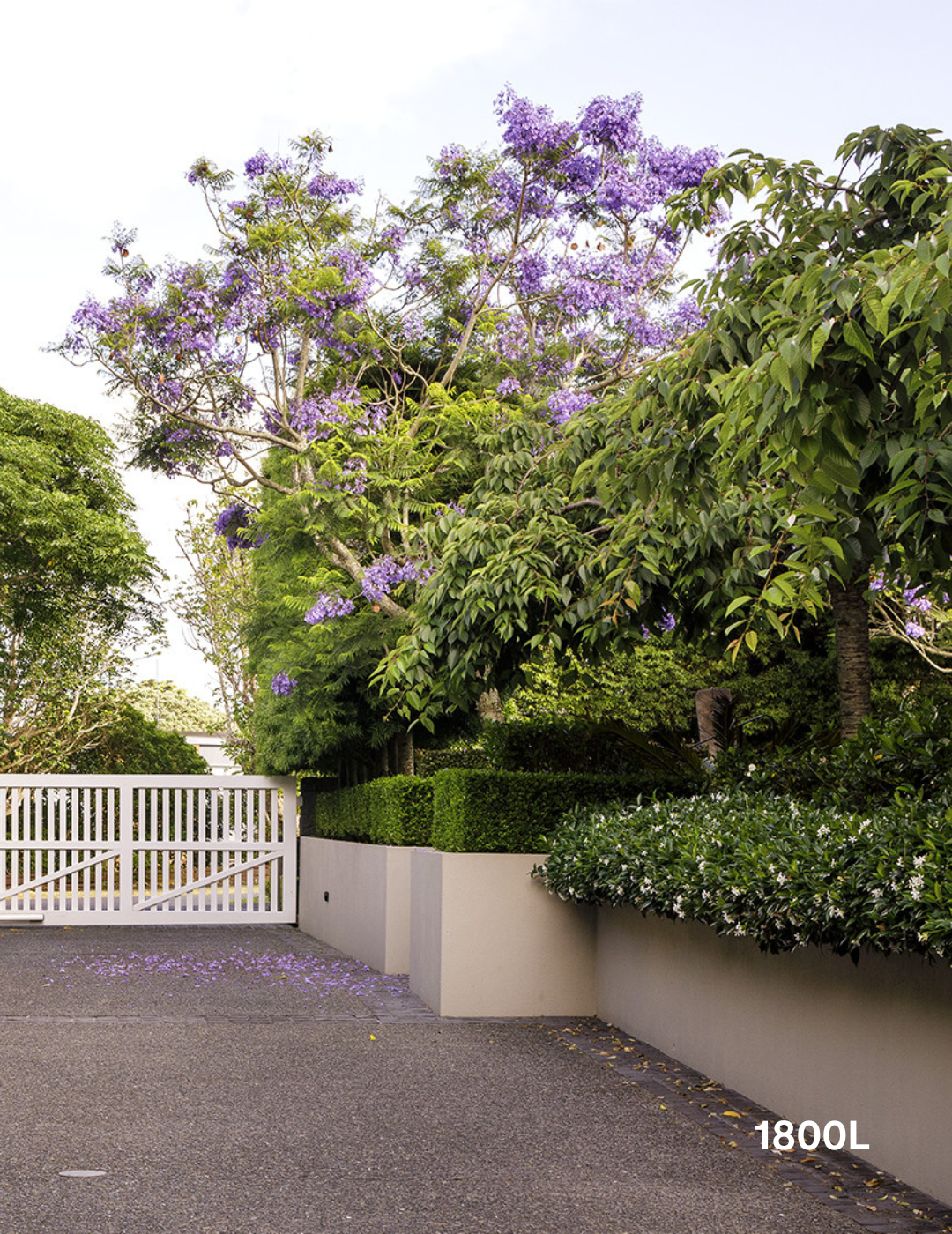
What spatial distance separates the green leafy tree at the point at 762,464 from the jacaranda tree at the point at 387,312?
12.5 ft

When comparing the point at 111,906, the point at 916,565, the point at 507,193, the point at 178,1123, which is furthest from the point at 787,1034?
the point at 111,906

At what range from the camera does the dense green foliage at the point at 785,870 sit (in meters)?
4.16

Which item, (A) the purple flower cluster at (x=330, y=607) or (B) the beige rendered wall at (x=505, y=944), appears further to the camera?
(A) the purple flower cluster at (x=330, y=607)

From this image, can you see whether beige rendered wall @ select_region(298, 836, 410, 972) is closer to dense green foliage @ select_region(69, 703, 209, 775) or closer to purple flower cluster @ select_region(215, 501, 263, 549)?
purple flower cluster @ select_region(215, 501, 263, 549)

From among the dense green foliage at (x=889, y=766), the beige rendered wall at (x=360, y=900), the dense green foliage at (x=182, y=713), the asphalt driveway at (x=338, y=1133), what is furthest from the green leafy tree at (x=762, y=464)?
the dense green foliage at (x=182, y=713)

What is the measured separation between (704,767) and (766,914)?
356 centimetres

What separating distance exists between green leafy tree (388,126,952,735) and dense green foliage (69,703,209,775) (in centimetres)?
1407

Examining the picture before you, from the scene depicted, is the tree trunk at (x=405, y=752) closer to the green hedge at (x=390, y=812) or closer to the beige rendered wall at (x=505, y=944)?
the green hedge at (x=390, y=812)

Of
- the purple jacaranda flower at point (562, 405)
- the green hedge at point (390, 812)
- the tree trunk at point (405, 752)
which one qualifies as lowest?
the green hedge at point (390, 812)

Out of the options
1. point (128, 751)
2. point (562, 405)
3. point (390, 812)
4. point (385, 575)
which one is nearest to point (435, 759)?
point (390, 812)

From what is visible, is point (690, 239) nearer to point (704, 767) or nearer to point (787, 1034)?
point (704, 767)

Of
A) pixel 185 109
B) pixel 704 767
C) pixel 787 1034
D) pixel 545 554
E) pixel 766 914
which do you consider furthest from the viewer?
pixel 185 109

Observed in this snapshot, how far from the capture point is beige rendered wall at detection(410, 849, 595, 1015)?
7.86 metres

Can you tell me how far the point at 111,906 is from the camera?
46.3 ft
